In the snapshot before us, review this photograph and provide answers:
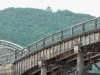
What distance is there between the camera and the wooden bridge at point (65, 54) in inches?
1810

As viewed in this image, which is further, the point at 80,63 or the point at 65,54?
the point at 65,54

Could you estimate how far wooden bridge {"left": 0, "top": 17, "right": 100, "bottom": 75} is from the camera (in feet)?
151

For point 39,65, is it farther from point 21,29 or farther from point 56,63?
point 21,29

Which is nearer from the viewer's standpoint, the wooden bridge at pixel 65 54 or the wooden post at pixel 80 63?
the wooden post at pixel 80 63

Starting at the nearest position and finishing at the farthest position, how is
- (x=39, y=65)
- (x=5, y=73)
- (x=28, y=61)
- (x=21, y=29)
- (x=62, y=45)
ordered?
(x=62, y=45) < (x=39, y=65) < (x=28, y=61) < (x=5, y=73) < (x=21, y=29)

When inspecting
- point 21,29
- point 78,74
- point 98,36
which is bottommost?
point 78,74

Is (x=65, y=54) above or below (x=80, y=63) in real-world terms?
above

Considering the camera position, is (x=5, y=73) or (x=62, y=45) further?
(x=5, y=73)

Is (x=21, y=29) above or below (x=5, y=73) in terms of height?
above

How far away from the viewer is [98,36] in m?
44.7

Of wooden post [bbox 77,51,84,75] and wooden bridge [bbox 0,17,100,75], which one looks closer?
wooden post [bbox 77,51,84,75]

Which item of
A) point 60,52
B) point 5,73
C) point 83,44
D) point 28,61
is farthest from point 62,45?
point 5,73

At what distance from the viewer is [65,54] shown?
50844 millimetres

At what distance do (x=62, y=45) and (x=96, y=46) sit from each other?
13.8ft
